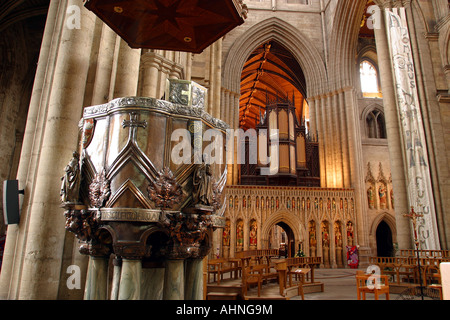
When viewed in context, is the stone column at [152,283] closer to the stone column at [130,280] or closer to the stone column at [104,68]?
the stone column at [130,280]

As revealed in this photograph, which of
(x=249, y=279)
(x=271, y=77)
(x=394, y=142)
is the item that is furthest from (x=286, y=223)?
(x=271, y=77)

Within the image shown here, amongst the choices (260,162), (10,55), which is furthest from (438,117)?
(10,55)

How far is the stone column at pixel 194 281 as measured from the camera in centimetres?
261

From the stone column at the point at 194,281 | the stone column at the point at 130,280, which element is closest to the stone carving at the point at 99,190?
the stone column at the point at 130,280

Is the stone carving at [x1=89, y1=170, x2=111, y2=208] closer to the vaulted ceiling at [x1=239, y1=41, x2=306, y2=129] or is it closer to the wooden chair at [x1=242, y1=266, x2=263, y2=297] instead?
the wooden chair at [x1=242, y1=266, x2=263, y2=297]

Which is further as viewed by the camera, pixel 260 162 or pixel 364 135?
pixel 364 135

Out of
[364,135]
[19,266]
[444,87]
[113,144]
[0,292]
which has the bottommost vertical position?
[0,292]

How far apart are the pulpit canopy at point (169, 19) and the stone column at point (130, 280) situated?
2586 millimetres

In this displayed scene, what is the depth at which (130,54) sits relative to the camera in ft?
15.4

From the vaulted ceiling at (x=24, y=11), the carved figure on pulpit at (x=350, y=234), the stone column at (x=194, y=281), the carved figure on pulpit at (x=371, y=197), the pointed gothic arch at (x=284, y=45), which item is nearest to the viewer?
the stone column at (x=194, y=281)

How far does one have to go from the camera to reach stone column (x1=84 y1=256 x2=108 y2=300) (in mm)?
2385

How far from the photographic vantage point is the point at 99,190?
7.45 ft

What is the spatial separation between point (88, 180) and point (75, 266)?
4.56ft

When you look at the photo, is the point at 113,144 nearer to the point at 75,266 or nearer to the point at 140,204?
the point at 140,204
